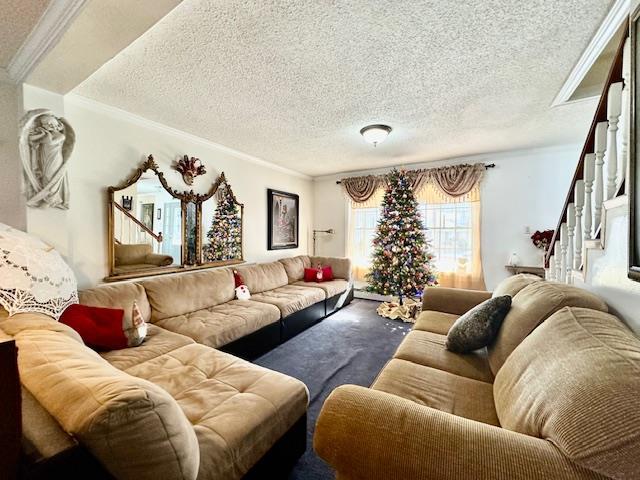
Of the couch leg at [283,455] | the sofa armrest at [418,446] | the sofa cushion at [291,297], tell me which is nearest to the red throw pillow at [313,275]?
the sofa cushion at [291,297]

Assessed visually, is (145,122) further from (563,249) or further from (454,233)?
(454,233)

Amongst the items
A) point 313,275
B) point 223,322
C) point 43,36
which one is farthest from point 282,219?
point 43,36

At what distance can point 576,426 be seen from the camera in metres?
0.72

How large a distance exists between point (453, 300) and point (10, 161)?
12.6 feet

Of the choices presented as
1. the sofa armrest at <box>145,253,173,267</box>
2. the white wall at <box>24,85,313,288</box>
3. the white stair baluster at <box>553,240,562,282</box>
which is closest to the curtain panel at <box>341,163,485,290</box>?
the white stair baluster at <box>553,240,562,282</box>

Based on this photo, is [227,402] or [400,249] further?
[400,249]

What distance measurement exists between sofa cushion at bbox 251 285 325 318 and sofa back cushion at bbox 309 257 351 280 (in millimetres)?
894

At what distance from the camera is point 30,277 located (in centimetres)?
139

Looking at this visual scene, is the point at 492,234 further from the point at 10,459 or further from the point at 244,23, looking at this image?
the point at 10,459

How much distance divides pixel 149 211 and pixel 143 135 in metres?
0.81

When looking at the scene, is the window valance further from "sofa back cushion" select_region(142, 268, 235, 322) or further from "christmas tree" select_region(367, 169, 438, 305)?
"sofa back cushion" select_region(142, 268, 235, 322)

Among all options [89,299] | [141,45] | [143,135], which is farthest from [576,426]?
[143,135]

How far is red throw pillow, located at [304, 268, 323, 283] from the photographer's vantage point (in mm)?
4449

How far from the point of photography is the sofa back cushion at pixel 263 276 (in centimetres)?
356
